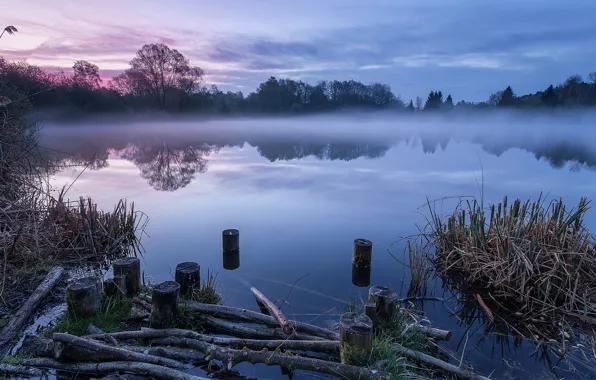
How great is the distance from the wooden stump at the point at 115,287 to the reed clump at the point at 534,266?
5.93 meters

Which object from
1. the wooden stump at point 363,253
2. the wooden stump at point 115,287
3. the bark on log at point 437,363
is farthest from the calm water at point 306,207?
the wooden stump at point 115,287

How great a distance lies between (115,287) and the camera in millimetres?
5523

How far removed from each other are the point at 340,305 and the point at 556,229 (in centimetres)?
408

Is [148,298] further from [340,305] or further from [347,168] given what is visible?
[347,168]

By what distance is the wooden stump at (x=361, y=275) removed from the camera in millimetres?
7596

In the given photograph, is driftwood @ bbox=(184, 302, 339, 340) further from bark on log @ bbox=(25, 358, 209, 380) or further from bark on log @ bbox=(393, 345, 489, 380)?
bark on log @ bbox=(25, 358, 209, 380)

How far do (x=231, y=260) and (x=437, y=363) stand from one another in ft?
17.4

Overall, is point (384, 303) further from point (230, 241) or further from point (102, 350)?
point (230, 241)

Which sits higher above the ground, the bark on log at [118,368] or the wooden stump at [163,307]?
the wooden stump at [163,307]

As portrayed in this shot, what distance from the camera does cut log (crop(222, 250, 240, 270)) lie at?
837cm

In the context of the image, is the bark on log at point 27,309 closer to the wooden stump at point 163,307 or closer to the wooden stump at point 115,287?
the wooden stump at point 115,287

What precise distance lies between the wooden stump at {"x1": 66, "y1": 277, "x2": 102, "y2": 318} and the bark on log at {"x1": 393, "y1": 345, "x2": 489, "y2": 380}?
390cm

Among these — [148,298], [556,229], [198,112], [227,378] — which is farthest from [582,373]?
[198,112]

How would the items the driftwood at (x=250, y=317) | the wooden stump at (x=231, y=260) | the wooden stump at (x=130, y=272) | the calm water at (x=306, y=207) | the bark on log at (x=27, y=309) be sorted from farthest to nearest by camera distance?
the wooden stump at (x=231, y=260) < the calm water at (x=306, y=207) < the wooden stump at (x=130, y=272) < the driftwood at (x=250, y=317) < the bark on log at (x=27, y=309)
